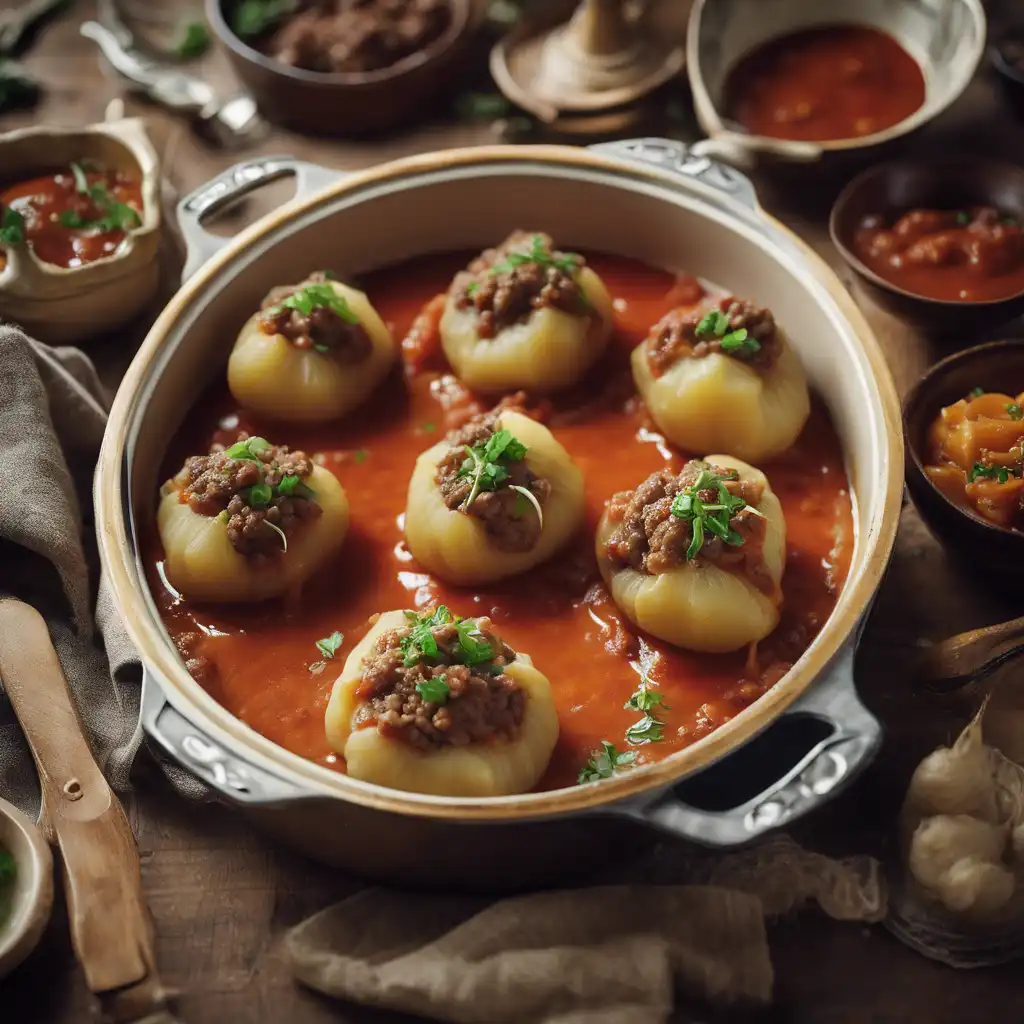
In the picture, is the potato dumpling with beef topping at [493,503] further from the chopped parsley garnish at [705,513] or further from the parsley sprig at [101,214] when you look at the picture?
the parsley sprig at [101,214]

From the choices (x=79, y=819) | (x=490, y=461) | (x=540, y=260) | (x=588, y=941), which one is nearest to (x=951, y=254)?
(x=540, y=260)

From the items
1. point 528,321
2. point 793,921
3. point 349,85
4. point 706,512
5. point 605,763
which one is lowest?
point 793,921

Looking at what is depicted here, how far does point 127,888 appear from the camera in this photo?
3.28m

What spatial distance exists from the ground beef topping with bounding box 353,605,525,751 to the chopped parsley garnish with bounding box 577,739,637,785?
0.78 feet

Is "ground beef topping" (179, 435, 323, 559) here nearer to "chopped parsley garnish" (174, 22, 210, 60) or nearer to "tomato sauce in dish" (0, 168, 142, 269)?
"tomato sauce in dish" (0, 168, 142, 269)

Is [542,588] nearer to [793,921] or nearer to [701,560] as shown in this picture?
[701,560]

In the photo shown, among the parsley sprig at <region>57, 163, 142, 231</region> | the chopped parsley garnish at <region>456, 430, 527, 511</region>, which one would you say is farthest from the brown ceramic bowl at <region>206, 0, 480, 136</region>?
the chopped parsley garnish at <region>456, 430, 527, 511</region>

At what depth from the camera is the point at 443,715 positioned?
3264mm

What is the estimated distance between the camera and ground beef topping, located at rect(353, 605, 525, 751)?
10.8 feet

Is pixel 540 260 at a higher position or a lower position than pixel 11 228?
lower

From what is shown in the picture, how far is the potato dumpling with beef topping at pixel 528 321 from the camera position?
4188mm

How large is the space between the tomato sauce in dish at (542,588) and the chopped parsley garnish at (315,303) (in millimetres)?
321

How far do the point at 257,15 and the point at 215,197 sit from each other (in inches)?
63.6

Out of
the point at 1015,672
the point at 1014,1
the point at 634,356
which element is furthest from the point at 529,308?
the point at 1014,1
